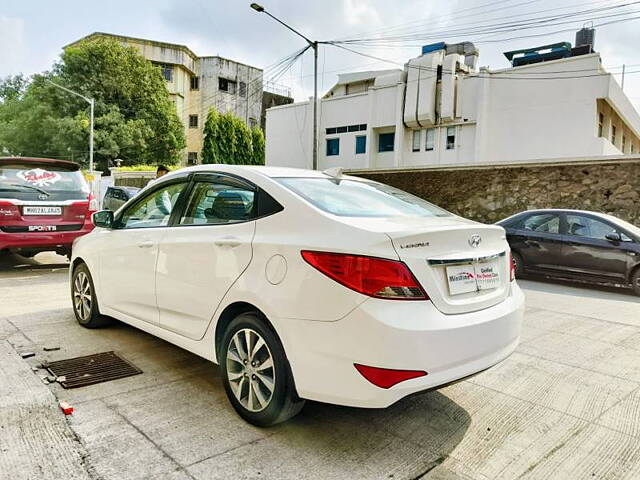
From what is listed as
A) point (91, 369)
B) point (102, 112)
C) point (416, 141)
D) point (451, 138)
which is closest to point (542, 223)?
point (91, 369)

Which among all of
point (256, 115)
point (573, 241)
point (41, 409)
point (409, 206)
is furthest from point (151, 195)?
point (256, 115)

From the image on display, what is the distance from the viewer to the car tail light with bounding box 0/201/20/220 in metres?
6.98

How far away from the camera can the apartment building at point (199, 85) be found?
44219 mm

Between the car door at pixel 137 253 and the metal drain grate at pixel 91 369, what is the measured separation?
380mm

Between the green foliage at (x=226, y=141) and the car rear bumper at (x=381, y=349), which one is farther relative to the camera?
the green foliage at (x=226, y=141)

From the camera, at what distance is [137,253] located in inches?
149

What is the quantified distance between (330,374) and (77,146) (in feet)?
124

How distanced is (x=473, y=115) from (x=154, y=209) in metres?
22.5

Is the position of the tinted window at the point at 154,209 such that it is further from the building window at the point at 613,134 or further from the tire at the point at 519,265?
the building window at the point at 613,134

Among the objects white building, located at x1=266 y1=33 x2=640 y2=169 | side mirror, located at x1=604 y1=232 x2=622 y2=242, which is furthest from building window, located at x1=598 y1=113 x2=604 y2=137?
side mirror, located at x1=604 y1=232 x2=622 y2=242

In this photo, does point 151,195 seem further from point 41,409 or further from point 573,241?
point 573,241

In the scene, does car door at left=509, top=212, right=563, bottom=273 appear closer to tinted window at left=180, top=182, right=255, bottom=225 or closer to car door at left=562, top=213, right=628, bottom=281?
car door at left=562, top=213, right=628, bottom=281

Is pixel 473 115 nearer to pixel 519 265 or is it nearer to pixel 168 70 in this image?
pixel 519 265

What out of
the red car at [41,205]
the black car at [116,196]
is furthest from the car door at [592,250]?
the black car at [116,196]
